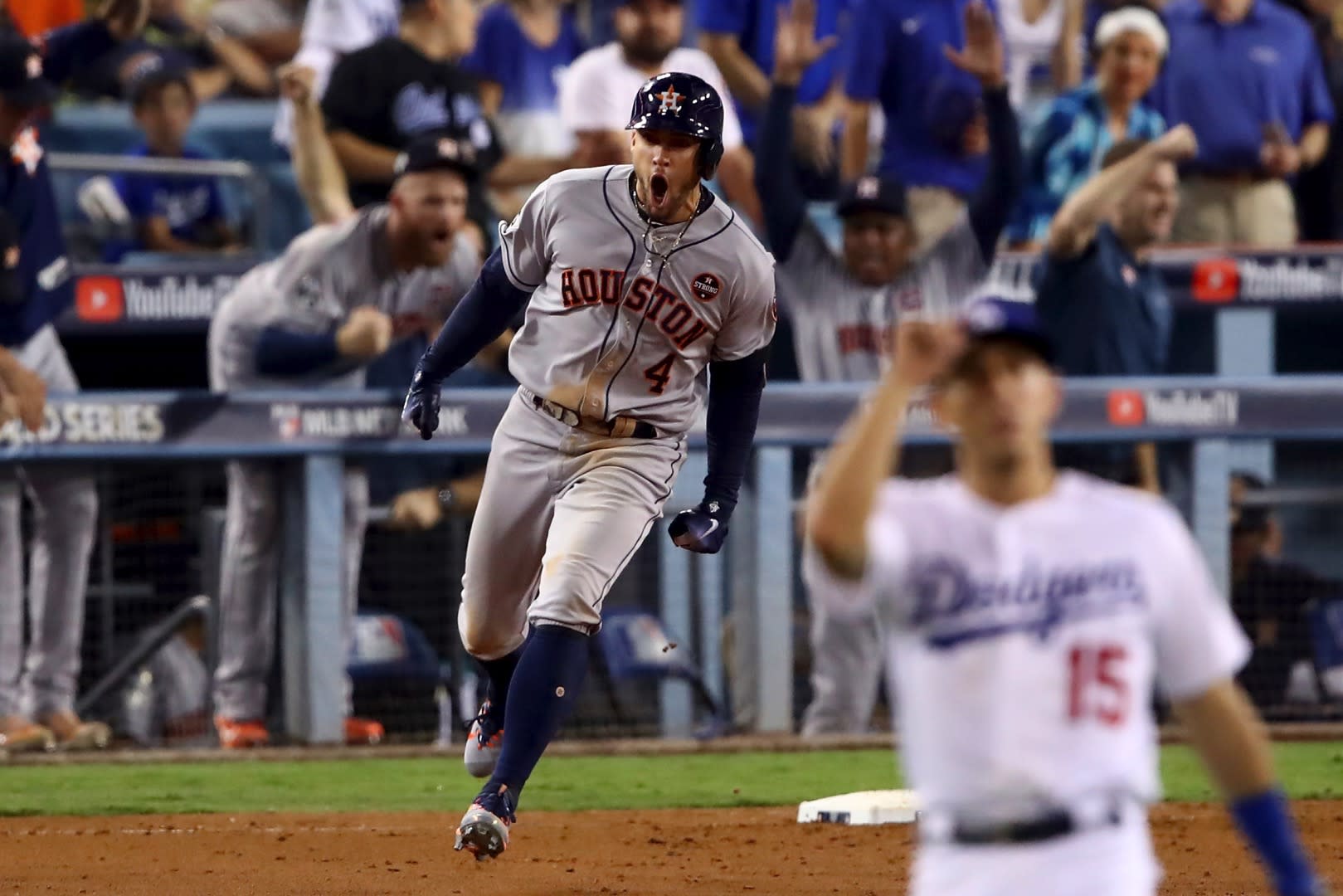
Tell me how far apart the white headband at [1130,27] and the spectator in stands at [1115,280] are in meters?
0.53

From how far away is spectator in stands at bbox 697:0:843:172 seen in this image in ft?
31.2

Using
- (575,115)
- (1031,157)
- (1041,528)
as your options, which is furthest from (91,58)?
(1041,528)

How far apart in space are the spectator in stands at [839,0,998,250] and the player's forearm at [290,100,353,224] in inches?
89.5

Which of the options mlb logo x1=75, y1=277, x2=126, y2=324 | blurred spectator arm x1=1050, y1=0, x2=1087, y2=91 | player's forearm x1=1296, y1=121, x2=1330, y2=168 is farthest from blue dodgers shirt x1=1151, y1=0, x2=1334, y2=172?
mlb logo x1=75, y1=277, x2=126, y2=324

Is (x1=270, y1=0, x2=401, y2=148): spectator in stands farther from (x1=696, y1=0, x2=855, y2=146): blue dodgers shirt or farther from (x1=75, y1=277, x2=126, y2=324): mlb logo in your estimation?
(x1=696, y1=0, x2=855, y2=146): blue dodgers shirt

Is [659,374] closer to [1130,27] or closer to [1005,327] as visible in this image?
[1005,327]

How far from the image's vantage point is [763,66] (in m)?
9.70

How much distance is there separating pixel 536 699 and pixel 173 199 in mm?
4977

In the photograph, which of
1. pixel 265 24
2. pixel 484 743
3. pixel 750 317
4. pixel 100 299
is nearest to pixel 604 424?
pixel 750 317

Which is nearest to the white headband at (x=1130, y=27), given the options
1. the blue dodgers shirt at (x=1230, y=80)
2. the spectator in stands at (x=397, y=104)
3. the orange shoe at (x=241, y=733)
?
the blue dodgers shirt at (x=1230, y=80)

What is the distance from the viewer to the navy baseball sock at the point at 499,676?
580 centimetres

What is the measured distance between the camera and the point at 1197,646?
2.86 meters

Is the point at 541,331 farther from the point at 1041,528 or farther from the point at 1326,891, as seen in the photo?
the point at 1041,528

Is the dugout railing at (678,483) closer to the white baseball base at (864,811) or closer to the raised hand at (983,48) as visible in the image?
the raised hand at (983,48)
